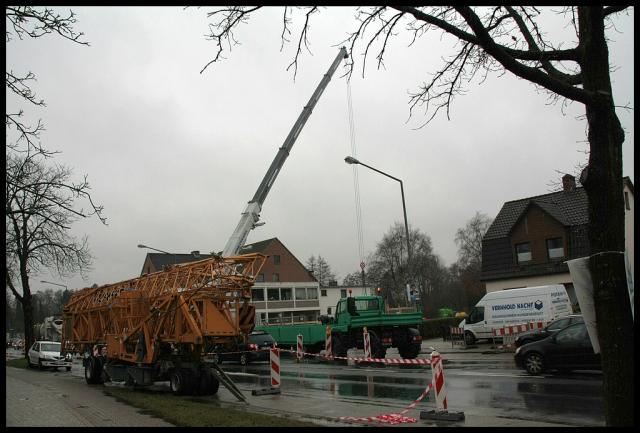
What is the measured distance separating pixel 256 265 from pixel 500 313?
16572mm

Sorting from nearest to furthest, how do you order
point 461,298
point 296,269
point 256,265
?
point 256,265, point 461,298, point 296,269

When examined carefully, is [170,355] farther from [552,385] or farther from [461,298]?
[461,298]

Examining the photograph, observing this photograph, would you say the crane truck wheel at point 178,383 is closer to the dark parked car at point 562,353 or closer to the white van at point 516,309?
the dark parked car at point 562,353

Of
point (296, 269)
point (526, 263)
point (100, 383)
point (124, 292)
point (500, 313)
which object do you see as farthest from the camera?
point (296, 269)

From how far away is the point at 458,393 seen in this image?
1337 cm

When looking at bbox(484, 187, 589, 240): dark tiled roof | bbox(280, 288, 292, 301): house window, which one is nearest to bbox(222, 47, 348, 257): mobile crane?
bbox(484, 187, 589, 240): dark tiled roof

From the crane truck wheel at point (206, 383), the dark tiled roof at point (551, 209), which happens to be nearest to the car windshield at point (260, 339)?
the crane truck wheel at point (206, 383)

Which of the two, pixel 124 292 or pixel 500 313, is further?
pixel 500 313

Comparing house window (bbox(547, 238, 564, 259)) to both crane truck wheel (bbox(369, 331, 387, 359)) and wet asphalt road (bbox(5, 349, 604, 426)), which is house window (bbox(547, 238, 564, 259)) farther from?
crane truck wheel (bbox(369, 331, 387, 359))

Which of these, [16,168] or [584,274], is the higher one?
[16,168]

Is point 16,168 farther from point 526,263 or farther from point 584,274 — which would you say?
point 526,263

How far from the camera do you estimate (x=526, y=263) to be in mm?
36250
